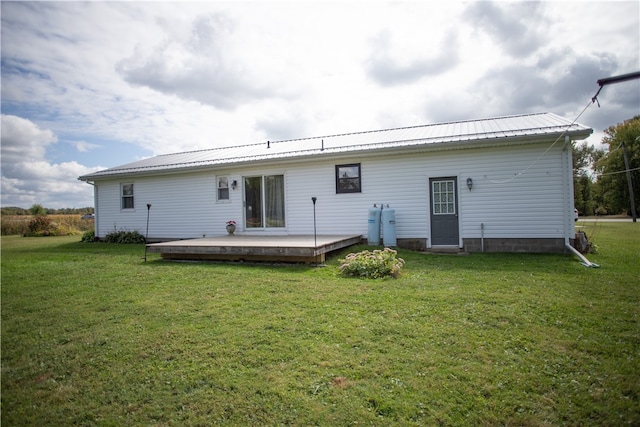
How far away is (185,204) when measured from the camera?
39.1 feet

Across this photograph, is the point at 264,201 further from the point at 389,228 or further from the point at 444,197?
the point at 444,197

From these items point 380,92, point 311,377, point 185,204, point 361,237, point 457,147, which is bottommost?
point 311,377

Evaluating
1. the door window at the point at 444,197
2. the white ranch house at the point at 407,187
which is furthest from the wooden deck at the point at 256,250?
the door window at the point at 444,197

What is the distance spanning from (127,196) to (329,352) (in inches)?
506

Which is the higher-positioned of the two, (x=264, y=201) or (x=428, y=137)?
(x=428, y=137)

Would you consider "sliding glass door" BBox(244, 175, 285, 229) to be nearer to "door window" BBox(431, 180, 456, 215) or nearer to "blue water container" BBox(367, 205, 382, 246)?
"blue water container" BBox(367, 205, 382, 246)

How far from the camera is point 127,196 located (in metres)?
13.2

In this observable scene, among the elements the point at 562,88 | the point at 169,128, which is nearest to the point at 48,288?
the point at 169,128

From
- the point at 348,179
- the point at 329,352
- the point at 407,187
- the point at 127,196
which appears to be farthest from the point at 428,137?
the point at 127,196

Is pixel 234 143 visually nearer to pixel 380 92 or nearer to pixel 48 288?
pixel 380 92

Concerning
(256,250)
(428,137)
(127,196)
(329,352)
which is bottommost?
(329,352)

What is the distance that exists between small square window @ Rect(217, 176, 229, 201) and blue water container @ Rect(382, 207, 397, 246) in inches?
216

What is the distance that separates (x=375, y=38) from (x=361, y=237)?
5133 mm

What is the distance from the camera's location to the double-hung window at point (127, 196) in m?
13.1
